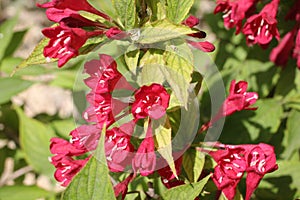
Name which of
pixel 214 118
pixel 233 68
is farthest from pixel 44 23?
pixel 214 118

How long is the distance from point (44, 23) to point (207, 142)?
290cm

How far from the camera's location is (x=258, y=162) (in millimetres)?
1410

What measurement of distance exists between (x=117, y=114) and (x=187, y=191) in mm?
243

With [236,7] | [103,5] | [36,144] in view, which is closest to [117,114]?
[236,7]

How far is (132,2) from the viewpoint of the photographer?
127 cm

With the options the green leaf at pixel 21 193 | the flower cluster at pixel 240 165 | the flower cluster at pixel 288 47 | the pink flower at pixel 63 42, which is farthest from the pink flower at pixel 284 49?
the green leaf at pixel 21 193

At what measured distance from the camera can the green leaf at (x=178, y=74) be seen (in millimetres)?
1251

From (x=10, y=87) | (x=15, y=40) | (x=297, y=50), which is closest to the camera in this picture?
(x=297, y=50)

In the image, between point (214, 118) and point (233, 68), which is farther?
point (233, 68)

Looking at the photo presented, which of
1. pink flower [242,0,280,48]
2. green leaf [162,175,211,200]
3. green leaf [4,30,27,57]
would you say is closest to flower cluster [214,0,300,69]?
pink flower [242,0,280,48]

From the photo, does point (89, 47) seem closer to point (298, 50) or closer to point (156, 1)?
point (156, 1)

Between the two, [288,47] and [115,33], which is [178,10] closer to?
[115,33]

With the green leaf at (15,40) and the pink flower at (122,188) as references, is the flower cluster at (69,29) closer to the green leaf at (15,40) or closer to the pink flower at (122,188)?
the pink flower at (122,188)

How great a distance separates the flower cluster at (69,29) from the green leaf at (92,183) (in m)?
0.21
